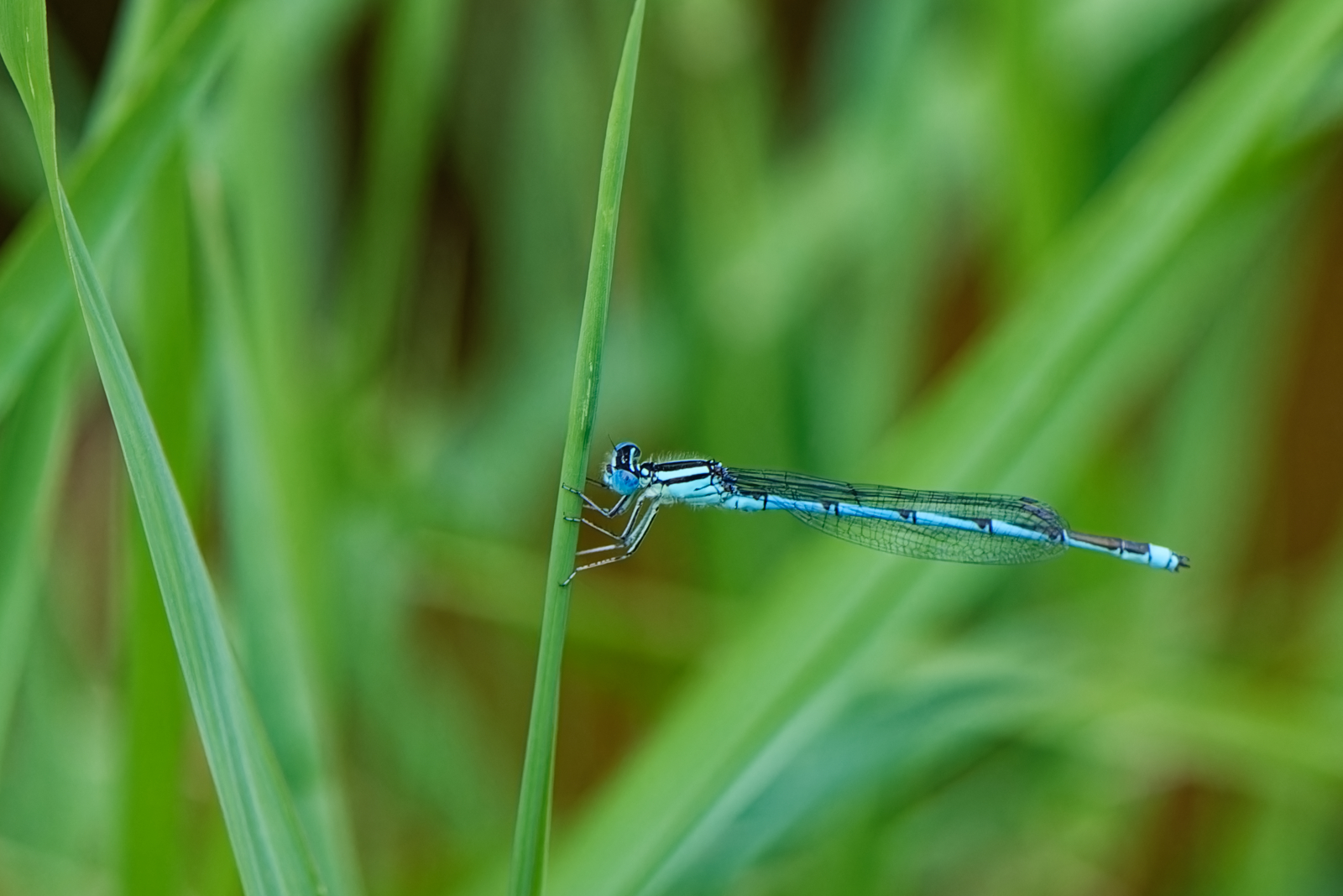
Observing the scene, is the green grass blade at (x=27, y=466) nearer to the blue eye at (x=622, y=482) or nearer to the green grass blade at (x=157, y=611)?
the green grass blade at (x=157, y=611)

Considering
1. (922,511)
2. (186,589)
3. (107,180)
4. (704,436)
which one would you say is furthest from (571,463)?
(704,436)

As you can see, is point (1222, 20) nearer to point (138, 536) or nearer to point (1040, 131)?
point (1040, 131)

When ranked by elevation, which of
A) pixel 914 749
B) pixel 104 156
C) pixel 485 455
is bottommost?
pixel 914 749

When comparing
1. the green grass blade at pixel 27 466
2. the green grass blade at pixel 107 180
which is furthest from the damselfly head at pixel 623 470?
the green grass blade at pixel 107 180

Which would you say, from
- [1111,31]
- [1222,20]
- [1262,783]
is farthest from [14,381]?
[1222,20]

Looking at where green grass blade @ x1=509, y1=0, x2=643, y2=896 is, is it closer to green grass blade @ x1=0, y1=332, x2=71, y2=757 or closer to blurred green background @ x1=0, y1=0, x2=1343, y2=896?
blurred green background @ x1=0, y1=0, x2=1343, y2=896

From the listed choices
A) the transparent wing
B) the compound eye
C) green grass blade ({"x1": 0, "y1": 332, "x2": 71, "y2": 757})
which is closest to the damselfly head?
the compound eye
